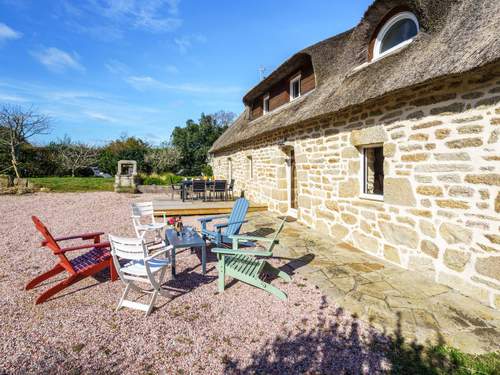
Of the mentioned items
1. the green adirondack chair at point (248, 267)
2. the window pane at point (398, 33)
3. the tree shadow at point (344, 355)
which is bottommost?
the tree shadow at point (344, 355)

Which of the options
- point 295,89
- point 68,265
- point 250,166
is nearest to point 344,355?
point 68,265

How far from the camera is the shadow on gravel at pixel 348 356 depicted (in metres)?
2.24

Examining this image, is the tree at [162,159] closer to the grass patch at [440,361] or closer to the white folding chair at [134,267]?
the white folding chair at [134,267]

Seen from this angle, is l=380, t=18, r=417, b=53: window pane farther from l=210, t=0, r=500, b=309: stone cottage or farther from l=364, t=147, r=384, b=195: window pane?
l=364, t=147, r=384, b=195: window pane

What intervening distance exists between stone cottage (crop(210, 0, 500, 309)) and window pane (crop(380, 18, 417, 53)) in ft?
0.07

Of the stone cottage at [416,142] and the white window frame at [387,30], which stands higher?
the white window frame at [387,30]

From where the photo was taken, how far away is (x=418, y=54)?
4000 mm

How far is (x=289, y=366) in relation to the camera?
2.32 meters

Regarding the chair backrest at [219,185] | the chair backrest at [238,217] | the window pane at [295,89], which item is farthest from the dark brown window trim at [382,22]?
the chair backrest at [219,185]

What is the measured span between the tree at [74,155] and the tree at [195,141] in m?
7.96

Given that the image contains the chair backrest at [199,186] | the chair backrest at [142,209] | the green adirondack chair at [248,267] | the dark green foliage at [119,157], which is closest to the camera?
the green adirondack chair at [248,267]

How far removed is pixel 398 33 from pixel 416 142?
2474 millimetres

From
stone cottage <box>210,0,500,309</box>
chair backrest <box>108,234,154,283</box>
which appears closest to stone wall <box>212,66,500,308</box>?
stone cottage <box>210,0,500,309</box>

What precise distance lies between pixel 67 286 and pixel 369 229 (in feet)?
16.1
